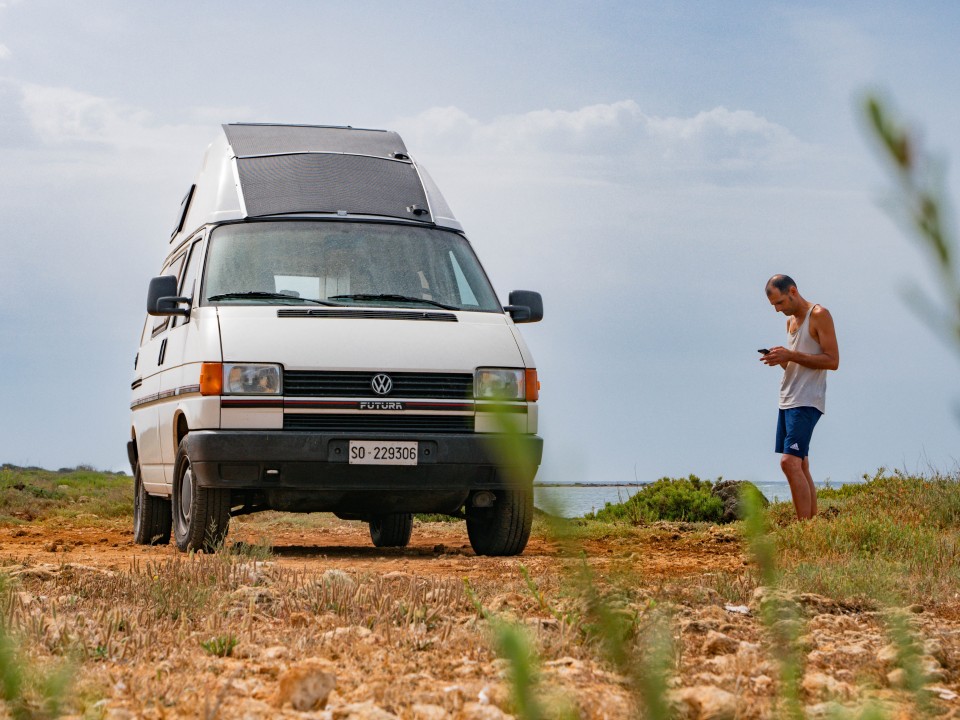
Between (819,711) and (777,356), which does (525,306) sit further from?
(819,711)

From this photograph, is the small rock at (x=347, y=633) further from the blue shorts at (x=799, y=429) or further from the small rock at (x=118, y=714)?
the blue shorts at (x=799, y=429)

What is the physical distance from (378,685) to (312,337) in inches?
184

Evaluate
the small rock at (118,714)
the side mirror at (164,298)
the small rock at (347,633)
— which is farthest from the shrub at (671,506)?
the small rock at (118,714)

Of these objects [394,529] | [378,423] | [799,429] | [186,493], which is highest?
[799,429]

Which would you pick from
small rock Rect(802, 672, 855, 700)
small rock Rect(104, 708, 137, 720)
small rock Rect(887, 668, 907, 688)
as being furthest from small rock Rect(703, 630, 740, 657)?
small rock Rect(104, 708, 137, 720)

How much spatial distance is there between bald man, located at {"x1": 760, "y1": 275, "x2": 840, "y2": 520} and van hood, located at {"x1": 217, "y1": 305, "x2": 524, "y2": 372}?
2.45 metres

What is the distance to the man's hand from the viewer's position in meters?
9.13

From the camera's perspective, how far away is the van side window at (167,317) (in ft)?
31.5

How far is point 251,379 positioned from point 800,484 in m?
4.36

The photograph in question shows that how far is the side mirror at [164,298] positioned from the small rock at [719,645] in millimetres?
5286

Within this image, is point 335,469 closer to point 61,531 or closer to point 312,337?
point 312,337

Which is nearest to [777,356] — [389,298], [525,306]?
[525,306]

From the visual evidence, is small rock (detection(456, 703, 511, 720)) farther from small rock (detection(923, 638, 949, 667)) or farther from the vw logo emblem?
the vw logo emblem

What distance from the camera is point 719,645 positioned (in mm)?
4180
